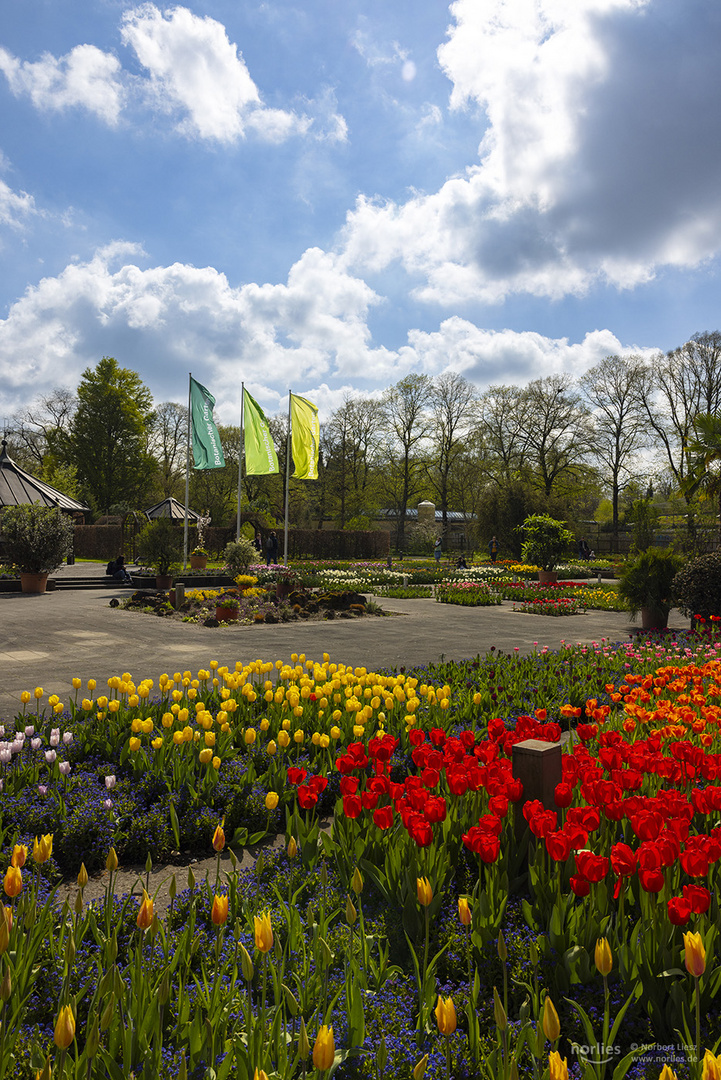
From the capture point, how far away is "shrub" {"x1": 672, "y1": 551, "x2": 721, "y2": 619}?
10.9 meters

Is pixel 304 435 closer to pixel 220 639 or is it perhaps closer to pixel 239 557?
pixel 239 557

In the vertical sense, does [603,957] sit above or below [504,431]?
below

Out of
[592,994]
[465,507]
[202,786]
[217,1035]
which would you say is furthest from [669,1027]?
[465,507]

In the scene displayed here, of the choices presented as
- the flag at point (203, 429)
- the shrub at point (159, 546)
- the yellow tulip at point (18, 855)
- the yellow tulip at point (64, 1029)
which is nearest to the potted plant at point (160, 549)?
the shrub at point (159, 546)

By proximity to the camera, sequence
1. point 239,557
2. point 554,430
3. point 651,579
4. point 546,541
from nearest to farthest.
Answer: point 651,579, point 239,557, point 546,541, point 554,430

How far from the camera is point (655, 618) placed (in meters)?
12.0

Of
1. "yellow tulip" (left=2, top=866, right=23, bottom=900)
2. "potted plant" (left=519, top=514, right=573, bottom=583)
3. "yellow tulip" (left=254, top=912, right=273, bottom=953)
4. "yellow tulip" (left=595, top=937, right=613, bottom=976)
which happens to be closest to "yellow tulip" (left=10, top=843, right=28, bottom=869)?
"yellow tulip" (left=2, top=866, right=23, bottom=900)

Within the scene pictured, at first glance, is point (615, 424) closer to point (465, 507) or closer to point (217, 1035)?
point (465, 507)

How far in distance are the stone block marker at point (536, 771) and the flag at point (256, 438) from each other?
66.3ft

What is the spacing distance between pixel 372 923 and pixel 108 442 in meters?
48.7

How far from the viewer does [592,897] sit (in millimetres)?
2150

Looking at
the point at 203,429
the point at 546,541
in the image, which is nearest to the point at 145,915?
the point at 546,541

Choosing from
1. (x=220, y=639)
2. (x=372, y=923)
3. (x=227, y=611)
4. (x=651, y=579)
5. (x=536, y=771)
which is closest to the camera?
(x=372, y=923)

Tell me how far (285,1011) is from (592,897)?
1015 mm
